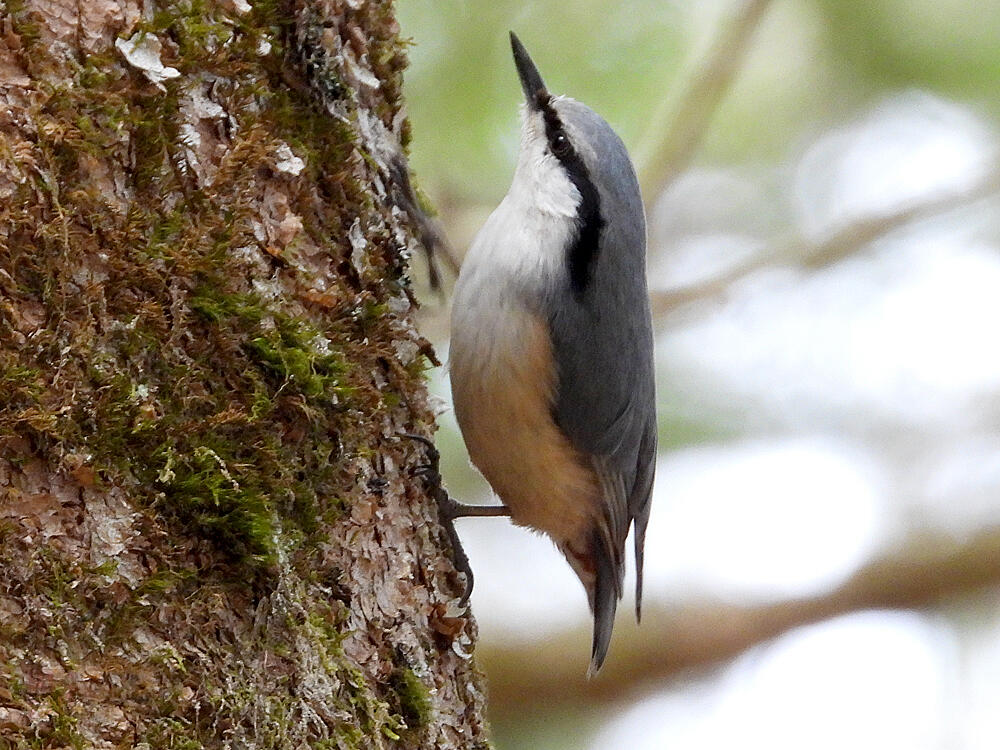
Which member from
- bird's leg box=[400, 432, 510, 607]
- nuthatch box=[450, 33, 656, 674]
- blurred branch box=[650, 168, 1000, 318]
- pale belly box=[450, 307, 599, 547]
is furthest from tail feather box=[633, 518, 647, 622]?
blurred branch box=[650, 168, 1000, 318]

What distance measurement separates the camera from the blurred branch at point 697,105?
3.29 meters

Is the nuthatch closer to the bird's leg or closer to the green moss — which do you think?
the bird's leg

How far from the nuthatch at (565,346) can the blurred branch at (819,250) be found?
1.18 m

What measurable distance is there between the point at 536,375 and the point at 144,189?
0.95 metres

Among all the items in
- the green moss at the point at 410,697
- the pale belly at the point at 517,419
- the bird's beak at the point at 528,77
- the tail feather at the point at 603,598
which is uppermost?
the bird's beak at the point at 528,77

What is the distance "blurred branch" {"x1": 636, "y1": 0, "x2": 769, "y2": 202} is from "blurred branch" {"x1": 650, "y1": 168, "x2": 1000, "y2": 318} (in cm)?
42

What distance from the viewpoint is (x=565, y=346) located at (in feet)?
7.09

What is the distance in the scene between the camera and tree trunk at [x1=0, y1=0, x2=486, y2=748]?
1.23 m

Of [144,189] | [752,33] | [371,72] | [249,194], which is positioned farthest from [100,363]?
[752,33]

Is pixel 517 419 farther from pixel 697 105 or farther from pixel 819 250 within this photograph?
pixel 819 250

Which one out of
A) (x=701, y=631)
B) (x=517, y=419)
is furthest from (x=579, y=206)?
(x=701, y=631)

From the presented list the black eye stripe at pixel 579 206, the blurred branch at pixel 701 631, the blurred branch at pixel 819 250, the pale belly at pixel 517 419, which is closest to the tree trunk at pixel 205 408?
the pale belly at pixel 517 419

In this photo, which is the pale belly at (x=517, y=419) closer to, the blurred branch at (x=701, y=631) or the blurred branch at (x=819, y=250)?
the blurred branch at (x=701, y=631)

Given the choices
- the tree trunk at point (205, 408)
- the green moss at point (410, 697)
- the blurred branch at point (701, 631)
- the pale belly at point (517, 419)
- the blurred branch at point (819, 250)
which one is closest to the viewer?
the tree trunk at point (205, 408)
